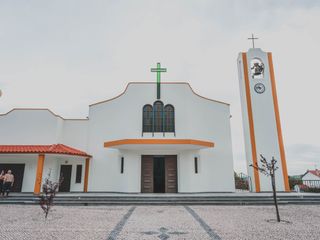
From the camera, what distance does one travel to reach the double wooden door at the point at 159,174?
13.7 metres

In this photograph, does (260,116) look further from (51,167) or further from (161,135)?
(51,167)

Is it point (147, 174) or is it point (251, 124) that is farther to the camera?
point (251, 124)

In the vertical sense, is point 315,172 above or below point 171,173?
above

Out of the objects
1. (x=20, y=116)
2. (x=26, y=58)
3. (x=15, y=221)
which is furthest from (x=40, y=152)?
(x=15, y=221)

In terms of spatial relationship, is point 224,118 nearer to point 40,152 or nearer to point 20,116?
point 40,152

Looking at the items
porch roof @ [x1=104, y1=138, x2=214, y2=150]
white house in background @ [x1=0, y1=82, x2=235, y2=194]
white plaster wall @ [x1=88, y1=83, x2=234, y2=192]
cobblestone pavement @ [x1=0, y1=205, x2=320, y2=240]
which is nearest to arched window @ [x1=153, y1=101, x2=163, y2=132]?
white house in background @ [x1=0, y1=82, x2=235, y2=194]

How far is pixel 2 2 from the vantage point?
26.2ft

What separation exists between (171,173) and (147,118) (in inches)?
160

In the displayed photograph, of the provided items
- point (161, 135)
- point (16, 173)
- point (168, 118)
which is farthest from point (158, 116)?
point (16, 173)

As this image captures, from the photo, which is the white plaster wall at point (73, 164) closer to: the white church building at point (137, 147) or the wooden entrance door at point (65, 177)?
the white church building at point (137, 147)

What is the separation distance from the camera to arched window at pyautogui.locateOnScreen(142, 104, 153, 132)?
577 inches

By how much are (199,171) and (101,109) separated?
811 centimetres

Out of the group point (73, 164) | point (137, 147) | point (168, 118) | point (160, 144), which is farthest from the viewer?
point (73, 164)

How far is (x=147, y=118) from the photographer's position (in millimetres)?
14844
